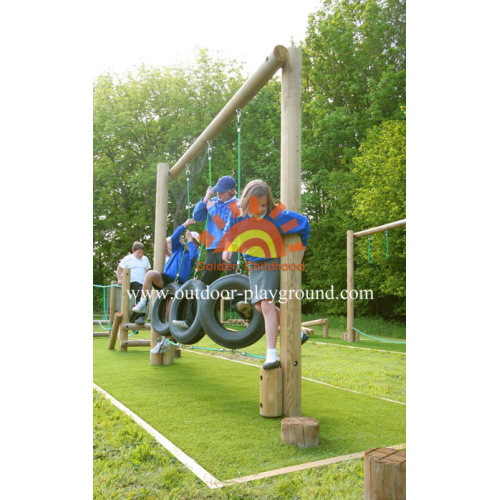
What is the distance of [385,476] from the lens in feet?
4.46

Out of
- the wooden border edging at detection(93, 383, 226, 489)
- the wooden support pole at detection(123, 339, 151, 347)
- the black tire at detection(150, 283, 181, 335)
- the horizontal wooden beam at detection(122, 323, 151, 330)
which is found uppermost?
the black tire at detection(150, 283, 181, 335)

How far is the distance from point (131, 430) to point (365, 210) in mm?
4574

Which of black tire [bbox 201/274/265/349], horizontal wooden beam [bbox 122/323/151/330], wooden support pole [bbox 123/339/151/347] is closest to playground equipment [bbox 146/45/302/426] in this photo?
black tire [bbox 201/274/265/349]

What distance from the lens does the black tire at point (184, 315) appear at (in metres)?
2.92

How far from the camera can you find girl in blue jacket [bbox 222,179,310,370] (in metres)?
2.48

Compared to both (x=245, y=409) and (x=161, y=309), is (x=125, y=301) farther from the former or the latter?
(x=245, y=409)

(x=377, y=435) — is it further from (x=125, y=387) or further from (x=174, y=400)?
(x=125, y=387)

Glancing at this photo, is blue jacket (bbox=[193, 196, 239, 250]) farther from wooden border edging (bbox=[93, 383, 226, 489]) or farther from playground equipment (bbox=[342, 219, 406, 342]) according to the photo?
playground equipment (bbox=[342, 219, 406, 342])

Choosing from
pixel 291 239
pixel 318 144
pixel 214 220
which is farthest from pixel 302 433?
pixel 318 144

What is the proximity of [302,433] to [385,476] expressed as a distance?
0.68 metres

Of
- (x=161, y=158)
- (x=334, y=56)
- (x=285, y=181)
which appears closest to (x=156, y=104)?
(x=161, y=158)

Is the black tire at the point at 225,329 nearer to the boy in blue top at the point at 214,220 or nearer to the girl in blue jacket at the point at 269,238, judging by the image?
the girl in blue jacket at the point at 269,238

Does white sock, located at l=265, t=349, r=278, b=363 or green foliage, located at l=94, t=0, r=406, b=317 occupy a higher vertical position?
green foliage, located at l=94, t=0, r=406, b=317

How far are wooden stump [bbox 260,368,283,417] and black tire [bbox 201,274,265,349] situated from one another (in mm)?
245
